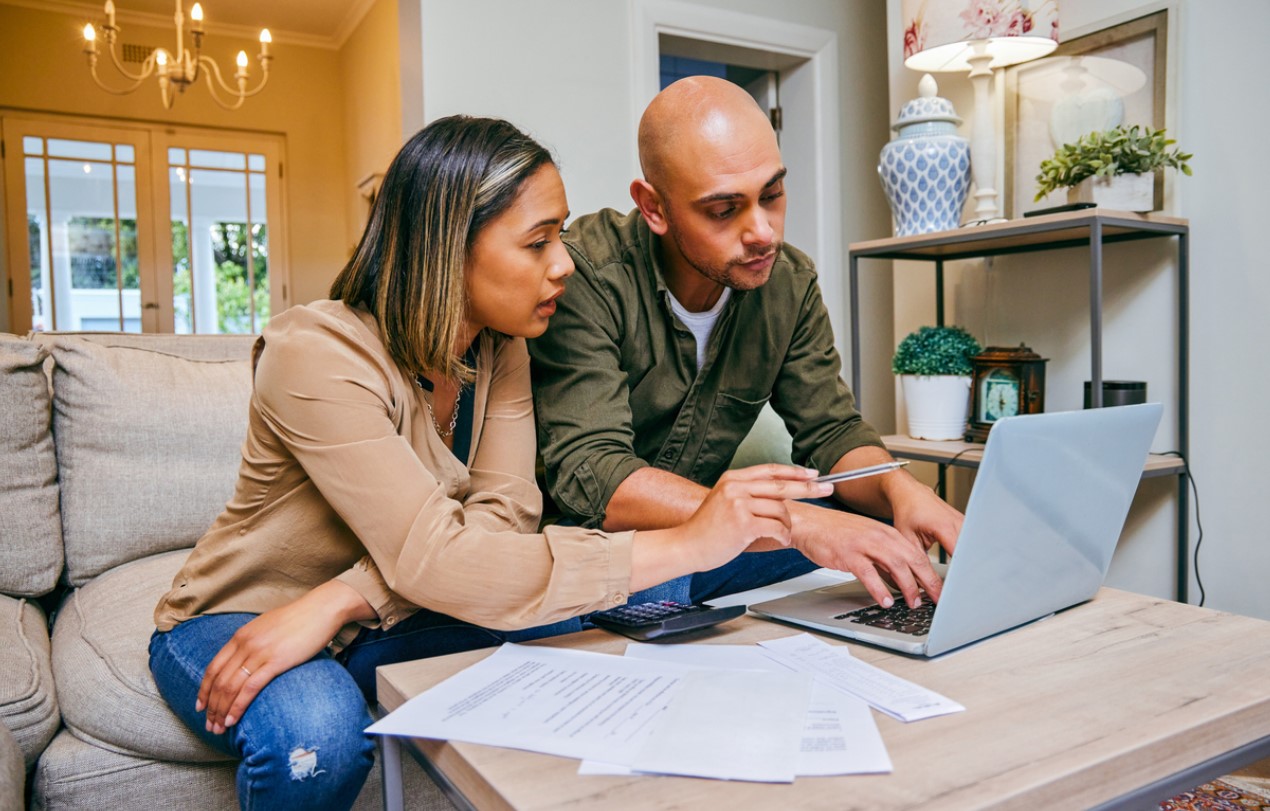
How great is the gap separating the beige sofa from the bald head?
2.98 ft

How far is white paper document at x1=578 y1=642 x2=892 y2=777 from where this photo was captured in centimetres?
63

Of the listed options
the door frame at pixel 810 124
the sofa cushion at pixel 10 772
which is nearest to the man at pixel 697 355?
the sofa cushion at pixel 10 772

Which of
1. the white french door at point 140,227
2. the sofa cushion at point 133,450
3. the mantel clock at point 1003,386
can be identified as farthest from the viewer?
the white french door at point 140,227

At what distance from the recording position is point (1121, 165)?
2086 millimetres

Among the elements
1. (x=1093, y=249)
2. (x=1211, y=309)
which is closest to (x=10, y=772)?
(x=1093, y=249)

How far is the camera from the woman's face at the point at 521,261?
1146mm

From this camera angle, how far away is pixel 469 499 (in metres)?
1.18

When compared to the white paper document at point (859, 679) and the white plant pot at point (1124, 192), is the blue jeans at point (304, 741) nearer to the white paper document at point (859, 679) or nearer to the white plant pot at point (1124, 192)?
the white paper document at point (859, 679)

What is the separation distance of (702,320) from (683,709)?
0.86m

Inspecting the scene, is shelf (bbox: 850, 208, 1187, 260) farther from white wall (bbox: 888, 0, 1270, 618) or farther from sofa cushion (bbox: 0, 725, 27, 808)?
sofa cushion (bbox: 0, 725, 27, 808)

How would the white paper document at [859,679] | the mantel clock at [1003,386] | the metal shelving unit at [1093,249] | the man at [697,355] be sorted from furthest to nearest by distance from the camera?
the mantel clock at [1003,386] < the metal shelving unit at [1093,249] < the man at [697,355] < the white paper document at [859,679]

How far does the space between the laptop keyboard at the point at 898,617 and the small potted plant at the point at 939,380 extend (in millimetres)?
1490

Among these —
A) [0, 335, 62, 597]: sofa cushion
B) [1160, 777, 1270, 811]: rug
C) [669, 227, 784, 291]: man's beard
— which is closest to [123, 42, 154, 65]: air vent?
[0, 335, 62, 597]: sofa cushion

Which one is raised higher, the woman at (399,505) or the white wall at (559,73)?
the white wall at (559,73)
